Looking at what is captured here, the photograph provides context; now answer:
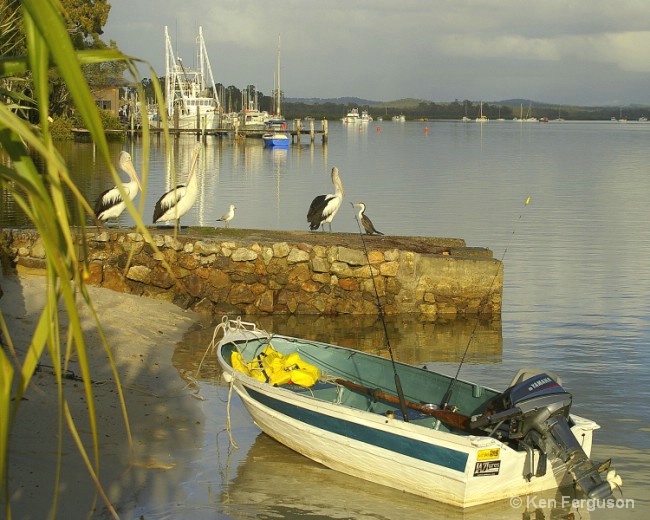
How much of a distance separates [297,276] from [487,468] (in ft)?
27.5

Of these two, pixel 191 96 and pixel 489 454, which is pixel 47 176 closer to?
pixel 489 454

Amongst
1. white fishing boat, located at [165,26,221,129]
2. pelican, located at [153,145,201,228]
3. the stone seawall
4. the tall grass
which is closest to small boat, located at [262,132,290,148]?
white fishing boat, located at [165,26,221,129]

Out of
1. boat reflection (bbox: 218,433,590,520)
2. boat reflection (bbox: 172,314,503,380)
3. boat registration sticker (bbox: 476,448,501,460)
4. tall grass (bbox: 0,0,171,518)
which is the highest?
tall grass (bbox: 0,0,171,518)

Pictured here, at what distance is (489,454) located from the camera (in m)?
6.82

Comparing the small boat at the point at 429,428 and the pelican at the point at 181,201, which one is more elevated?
the pelican at the point at 181,201

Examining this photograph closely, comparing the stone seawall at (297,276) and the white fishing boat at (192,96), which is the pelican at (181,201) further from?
the white fishing boat at (192,96)

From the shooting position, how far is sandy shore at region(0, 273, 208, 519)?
22.6 feet

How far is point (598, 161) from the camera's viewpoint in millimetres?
65500

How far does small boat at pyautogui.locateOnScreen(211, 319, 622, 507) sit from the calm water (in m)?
0.27

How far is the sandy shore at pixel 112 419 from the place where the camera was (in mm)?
6883

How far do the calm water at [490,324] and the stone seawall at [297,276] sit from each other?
0.40m

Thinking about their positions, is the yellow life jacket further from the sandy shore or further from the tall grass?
the tall grass

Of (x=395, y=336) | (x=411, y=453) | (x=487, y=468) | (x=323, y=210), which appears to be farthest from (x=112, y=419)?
(x=323, y=210)

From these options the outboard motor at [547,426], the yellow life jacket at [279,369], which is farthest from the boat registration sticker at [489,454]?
the yellow life jacket at [279,369]
